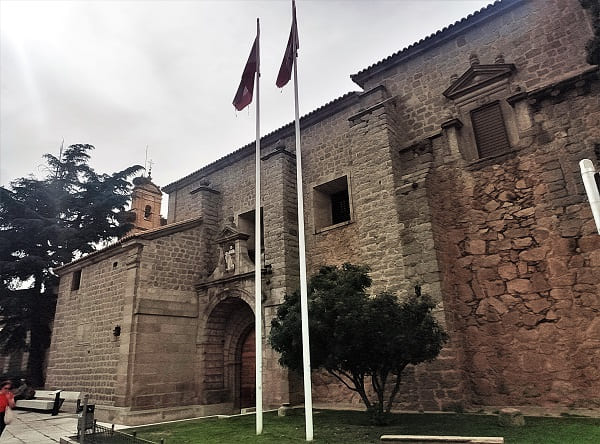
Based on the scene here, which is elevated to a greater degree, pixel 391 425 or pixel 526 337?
pixel 526 337

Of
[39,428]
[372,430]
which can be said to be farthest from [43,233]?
[372,430]

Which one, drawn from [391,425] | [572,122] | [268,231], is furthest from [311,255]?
[572,122]

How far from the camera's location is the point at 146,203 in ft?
98.1

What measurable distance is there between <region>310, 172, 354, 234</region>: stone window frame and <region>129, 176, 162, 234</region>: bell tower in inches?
733

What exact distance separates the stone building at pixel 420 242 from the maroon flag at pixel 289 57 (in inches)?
148

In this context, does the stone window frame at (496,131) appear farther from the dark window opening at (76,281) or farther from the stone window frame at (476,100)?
the dark window opening at (76,281)

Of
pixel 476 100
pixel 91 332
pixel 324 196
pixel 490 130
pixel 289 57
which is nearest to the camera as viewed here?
pixel 289 57

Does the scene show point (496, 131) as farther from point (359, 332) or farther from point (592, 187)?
point (592, 187)

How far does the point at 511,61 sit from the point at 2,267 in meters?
23.9

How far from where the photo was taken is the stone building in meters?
8.46

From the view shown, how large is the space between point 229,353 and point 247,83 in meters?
9.42

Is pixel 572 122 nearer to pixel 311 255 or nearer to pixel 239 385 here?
pixel 311 255

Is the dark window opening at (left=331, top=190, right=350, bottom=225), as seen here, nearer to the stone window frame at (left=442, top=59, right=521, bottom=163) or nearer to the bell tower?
the stone window frame at (left=442, top=59, right=521, bottom=163)

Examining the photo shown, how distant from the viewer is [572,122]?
344 inches
